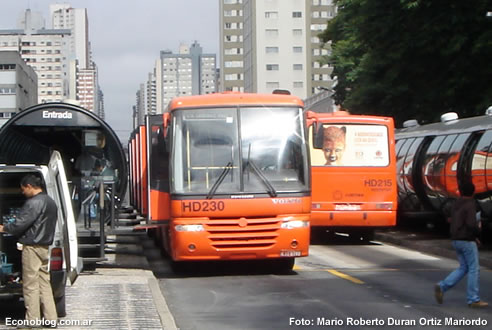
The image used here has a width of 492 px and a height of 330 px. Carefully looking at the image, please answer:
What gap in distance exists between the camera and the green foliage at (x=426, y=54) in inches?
1059

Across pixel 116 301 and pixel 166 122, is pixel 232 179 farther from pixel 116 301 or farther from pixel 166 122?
pixel 116 301

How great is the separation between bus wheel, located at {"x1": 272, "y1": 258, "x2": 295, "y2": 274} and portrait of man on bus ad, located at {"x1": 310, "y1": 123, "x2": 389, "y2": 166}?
17.5ft

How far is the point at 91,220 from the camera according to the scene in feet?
57.7

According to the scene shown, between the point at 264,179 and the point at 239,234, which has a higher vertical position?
the point at 264,179

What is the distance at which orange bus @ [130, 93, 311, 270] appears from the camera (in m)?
14.1

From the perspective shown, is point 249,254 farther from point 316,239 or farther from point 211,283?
point 316,239

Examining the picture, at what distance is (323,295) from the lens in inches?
478

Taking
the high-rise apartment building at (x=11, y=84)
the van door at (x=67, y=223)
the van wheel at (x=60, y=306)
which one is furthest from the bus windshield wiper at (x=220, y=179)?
the high-rise apartment building at (x=11, y=84)

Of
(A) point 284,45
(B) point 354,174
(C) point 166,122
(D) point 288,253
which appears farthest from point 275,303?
(A) point 284,45

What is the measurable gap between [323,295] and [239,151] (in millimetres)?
3271

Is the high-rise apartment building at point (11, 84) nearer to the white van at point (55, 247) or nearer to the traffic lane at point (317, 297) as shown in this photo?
the traffic lane at point (317, 297)

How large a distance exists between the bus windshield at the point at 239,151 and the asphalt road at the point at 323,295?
1527 millimetres

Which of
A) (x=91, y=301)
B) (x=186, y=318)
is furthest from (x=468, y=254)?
(x=91, y=301)

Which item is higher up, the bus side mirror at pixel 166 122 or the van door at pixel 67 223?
the bus side mirror at pixel 166 122
